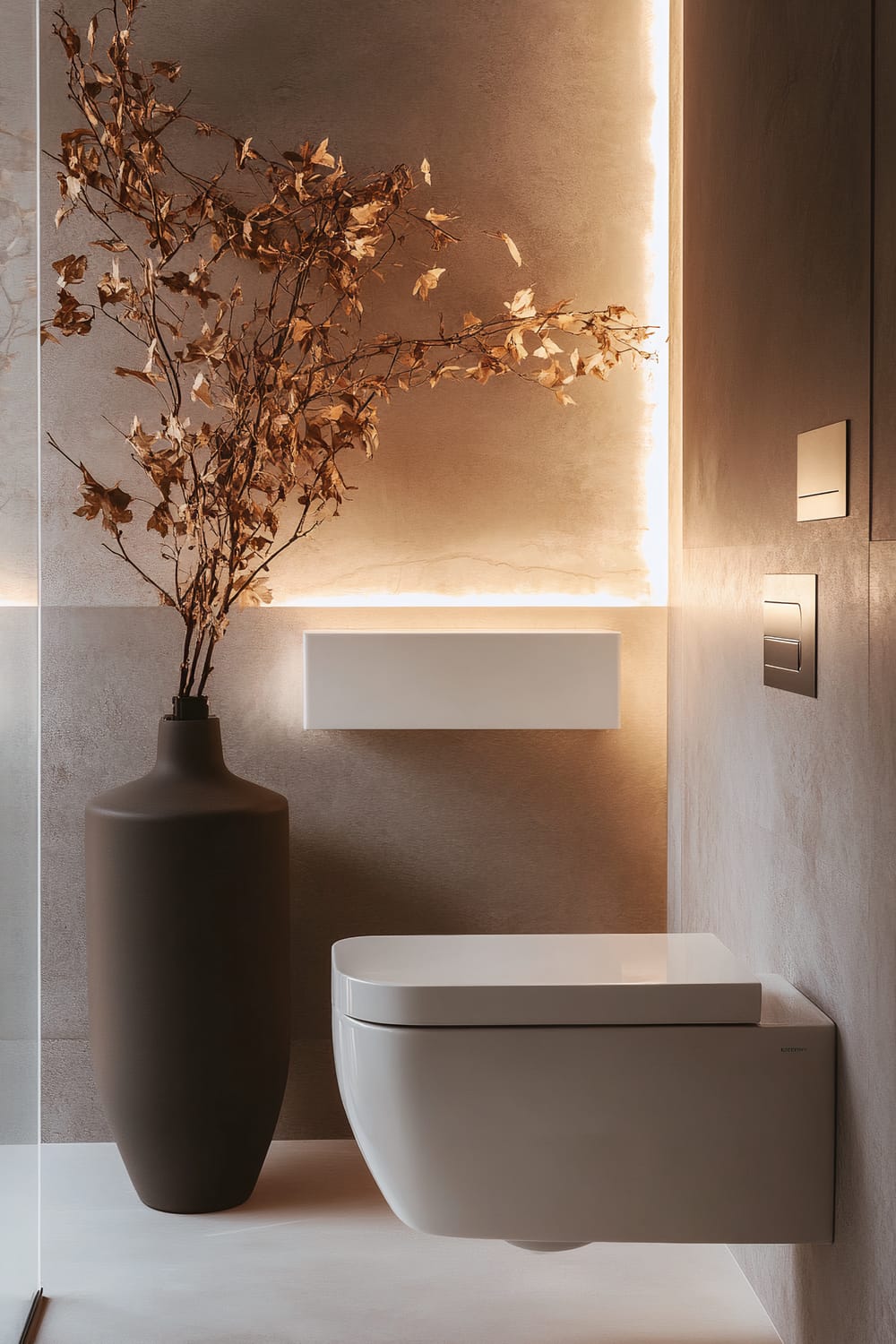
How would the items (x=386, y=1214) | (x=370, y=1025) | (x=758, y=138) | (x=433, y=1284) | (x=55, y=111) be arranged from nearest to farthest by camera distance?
(x=370, y=1025), (x=758, y=138), (x=433, y=1284), (x=386, y=1214), (x=55, y=111)

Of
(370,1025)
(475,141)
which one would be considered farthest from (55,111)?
(370,1025)

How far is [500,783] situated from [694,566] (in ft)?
1.74

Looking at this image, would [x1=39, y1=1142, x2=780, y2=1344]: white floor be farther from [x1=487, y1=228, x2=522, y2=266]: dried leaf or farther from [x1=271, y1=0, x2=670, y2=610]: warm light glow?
[x1=487, y1=228, x2=522, y2=266]: dried leaf

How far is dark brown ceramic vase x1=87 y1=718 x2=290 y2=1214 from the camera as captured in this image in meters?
1.92

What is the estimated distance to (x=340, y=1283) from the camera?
72.2 inches

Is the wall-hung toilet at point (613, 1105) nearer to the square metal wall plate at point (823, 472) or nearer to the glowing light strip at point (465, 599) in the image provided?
the square metal wall plate at point (823, 472)


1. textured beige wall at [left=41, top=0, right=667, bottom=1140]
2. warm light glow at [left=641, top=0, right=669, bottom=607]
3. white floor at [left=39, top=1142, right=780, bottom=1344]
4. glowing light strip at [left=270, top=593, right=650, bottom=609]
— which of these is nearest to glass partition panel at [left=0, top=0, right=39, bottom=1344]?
white floor at [left=39, top=1142, right=780, bottom=1344]

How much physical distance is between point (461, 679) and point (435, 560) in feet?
0.80

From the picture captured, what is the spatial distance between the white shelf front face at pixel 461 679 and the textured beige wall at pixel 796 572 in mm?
176

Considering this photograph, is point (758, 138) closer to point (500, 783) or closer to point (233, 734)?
point (500, 783)

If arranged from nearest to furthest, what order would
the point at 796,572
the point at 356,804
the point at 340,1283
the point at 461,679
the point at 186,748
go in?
the point at 796,572
the point at 340,1283
the point at 186,748
the point at 461,679
the point at 356,804

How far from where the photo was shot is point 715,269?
1.88m

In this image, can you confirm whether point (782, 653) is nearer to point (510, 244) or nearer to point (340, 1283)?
point (510, 244)

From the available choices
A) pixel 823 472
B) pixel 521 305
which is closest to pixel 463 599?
pixel 521 305
